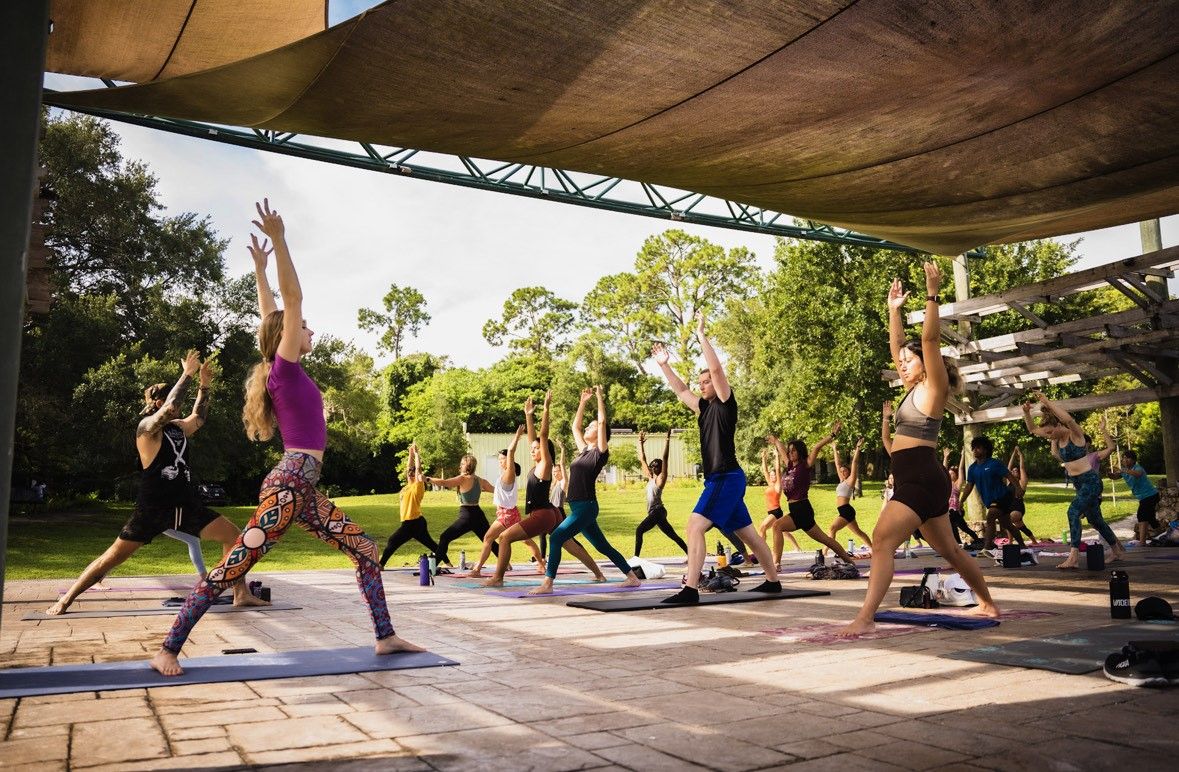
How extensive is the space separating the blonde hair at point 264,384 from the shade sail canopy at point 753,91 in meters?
1.45

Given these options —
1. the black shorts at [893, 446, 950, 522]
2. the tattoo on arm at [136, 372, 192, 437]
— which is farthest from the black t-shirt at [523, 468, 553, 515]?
the black shorts at [893, 446, 950, 522]

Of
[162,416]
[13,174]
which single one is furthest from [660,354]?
[13,174]

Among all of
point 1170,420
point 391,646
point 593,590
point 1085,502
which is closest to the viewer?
point 391,646

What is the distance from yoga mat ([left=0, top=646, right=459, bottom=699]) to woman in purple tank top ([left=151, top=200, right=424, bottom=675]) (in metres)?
0.19

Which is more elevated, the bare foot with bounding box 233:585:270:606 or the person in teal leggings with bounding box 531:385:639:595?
the person in teal leggings with bounding box 531:385:639:595

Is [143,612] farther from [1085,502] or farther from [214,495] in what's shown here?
[214,495]

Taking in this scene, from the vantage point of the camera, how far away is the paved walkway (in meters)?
3.19

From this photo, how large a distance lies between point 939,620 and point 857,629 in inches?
29.4

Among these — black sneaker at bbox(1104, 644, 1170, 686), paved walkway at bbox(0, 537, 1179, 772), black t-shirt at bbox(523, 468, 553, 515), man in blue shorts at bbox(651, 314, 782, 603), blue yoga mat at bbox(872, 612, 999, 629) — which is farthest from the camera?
black t-shirt at bbox(523, 468, 553, 515)

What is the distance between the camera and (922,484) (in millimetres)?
6020

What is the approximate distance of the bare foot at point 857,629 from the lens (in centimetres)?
596

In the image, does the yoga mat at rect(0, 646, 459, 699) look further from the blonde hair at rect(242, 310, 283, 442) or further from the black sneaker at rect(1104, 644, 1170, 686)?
the black sneaker at rect(1104, 644, 1170, 686)

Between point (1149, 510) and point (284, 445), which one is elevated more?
point (284, 445)

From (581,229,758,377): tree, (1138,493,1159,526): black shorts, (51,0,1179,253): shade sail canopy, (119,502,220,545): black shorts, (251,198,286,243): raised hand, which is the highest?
(581,229,758,377): tree
